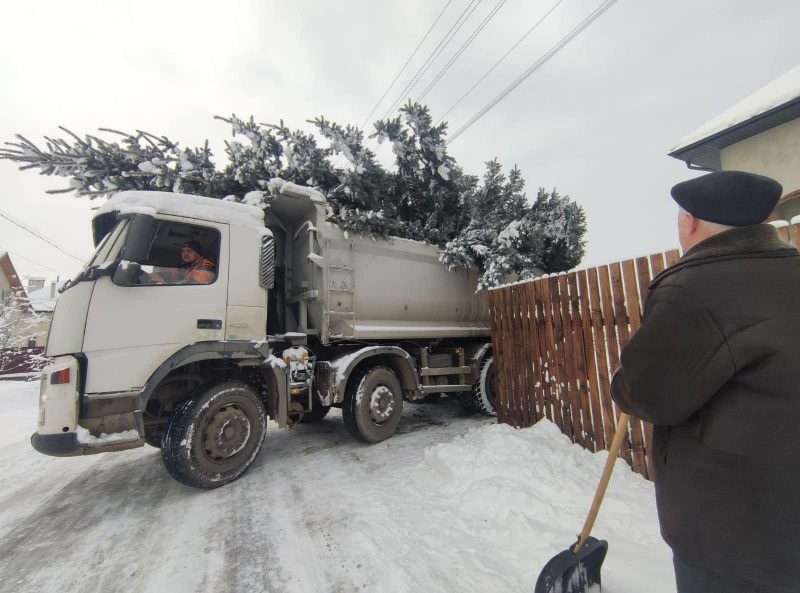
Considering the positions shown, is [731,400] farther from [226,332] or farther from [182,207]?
[182,207]

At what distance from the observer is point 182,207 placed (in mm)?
3893

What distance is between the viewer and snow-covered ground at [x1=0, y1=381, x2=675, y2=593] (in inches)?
89.0

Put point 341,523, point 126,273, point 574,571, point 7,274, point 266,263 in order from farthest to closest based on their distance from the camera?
1. point 7,274
2. point 266,263
3. point 126,273
4. point 341,523
5. point 574,571

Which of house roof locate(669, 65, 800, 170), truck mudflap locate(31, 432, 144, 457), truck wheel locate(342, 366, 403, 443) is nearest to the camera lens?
truck mudflap locate(31, 432, 144, 457)

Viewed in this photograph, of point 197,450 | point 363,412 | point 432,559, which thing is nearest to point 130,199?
point 197,450

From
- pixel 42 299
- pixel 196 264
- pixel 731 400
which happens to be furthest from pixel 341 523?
pixel 42 299

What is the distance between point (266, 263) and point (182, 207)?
1023 millimetres

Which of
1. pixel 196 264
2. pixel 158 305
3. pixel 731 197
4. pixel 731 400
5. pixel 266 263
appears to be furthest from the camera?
pixel 266 263

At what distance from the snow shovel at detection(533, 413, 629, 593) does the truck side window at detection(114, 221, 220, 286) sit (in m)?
3.83

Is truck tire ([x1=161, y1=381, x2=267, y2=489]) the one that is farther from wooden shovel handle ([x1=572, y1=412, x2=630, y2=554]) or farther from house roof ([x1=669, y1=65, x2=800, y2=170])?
house roof ([x1=669, y1=65, x2=800, y2=170])

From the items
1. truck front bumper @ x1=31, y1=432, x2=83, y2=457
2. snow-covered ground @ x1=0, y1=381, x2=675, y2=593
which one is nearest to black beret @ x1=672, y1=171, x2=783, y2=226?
snow-covered ground @ x1=0, y1=381, x2=675, y2=593

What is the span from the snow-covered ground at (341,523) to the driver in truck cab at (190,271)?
2.12 meters

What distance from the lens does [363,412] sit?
16.2ft

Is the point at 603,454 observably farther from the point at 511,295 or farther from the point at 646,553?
the point at 511,295
